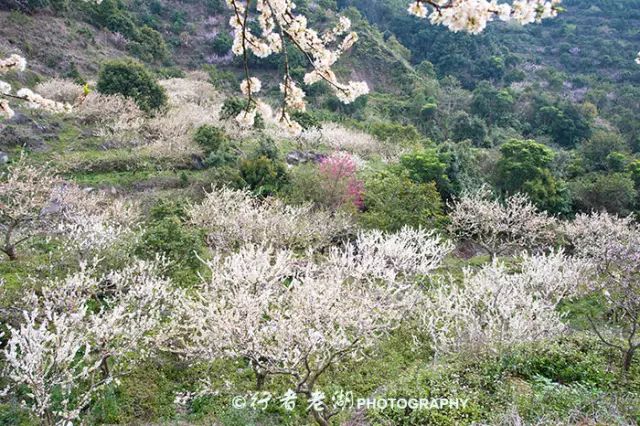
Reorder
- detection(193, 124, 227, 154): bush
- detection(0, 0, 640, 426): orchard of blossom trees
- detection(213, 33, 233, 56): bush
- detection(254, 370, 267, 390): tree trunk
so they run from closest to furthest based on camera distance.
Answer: detection(0, 0, 640, 426): orchard of blossom trees
detection(254, 370, 267, 390): tree trunk
detection(193, 124, 227, 154): bush
detection(213, 33, 233, 56): bush

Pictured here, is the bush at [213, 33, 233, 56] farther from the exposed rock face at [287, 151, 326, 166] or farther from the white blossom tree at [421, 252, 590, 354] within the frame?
the white blossom tree at [421, 252, 590, 354]

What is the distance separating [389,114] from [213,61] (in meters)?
17.8

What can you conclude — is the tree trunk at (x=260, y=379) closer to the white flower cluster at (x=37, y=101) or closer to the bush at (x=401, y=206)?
the white flower cluster at (x=37, y=101)

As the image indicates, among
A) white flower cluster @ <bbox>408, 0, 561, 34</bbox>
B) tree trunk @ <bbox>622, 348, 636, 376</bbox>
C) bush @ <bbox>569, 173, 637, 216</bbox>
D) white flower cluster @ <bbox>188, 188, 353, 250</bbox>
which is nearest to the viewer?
white flower cluster @ <bbox>408, 0, 561, 34</bbox>

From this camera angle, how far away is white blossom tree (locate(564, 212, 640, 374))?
7.26 metres

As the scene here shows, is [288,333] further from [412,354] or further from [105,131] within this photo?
[105,131]

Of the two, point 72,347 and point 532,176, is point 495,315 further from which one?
point 532,176

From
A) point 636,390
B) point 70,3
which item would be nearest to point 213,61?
point 70,3

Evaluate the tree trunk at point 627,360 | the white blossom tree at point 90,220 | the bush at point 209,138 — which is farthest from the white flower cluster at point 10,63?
the bush at point 209,138

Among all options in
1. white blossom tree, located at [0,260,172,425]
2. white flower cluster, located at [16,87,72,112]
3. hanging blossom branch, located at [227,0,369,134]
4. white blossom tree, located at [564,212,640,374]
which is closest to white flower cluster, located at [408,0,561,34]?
hanging blossom branch, located at [227,0,369,134]

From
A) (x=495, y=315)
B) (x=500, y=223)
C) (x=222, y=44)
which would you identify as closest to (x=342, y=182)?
(x=500, y=223)

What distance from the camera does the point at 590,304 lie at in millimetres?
12523

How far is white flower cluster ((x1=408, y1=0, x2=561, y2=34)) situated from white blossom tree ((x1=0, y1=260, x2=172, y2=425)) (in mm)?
5596

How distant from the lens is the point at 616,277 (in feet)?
28.4
